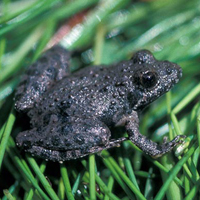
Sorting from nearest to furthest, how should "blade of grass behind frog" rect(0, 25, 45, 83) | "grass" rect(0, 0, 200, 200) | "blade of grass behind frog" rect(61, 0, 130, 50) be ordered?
"grass" rect(0, 0, 200, 200) < "blade of grass behind frog" rect(0, 25, 45, 83) < "blade of grass behind frog" rect(61, 0, 130, 50)

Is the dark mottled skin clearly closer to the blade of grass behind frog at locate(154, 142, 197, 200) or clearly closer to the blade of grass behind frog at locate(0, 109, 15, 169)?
the blade of grass behind frog at locate(0, 109, 15, 169)

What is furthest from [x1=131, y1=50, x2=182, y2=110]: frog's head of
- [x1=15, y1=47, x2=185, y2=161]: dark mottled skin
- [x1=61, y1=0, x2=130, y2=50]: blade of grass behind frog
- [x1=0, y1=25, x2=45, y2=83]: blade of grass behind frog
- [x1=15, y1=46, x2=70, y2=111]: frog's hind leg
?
[x1=0, y1=25, x2=45, y2=83]: blade of grass behind frog

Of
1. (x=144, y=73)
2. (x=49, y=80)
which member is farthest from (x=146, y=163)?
(x=49, y=80)

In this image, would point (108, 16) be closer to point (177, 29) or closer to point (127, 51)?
point (127, 51)

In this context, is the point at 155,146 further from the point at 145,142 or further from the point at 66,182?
the point at 66,182

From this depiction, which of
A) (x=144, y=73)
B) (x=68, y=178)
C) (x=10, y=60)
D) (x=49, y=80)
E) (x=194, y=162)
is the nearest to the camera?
(x=194, y=162)

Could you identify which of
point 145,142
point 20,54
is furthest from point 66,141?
point 20,54

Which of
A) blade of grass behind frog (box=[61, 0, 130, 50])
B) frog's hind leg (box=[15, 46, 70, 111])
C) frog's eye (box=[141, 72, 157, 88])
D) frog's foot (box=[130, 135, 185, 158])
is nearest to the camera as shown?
frog's foot (box=[130, 135, 185, 158])
